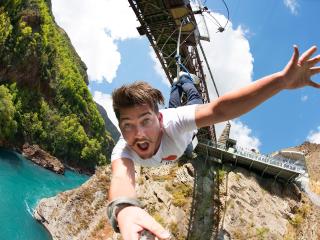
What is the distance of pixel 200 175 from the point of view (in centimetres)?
2216

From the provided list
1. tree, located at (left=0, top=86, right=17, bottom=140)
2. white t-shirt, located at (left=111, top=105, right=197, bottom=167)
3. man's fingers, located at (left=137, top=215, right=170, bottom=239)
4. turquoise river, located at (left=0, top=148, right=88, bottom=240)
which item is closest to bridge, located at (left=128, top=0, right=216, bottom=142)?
white t-shirt, located at (left=111, top=105, right=197, bottom=167)

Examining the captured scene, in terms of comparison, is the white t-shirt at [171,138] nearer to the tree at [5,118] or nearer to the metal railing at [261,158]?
the metal railing at [261,158]

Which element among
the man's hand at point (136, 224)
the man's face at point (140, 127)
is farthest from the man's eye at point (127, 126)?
the man's hand at point (136, 224)

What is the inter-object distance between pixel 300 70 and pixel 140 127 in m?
1.19

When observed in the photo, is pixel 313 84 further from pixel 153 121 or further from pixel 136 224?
pixel 136 224

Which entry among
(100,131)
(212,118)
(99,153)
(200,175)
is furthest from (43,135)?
(212,118)

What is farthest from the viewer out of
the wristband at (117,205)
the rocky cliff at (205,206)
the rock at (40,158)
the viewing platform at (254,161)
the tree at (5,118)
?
the rock at (40,158)

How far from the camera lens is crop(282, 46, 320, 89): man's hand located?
7.72 ft

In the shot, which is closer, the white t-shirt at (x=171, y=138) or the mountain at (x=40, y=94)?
the white t-shirt at (x=171, y=138)

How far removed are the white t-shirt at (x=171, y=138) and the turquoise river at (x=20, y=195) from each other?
846 inches

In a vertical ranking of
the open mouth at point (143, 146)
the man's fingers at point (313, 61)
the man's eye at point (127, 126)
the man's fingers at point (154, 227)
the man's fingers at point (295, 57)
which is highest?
the man's fingers at point (313, 61)

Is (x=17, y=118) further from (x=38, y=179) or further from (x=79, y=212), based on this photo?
(x=79, y=212)

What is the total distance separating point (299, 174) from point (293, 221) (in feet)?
11.0

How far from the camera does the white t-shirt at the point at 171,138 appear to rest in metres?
2.96
